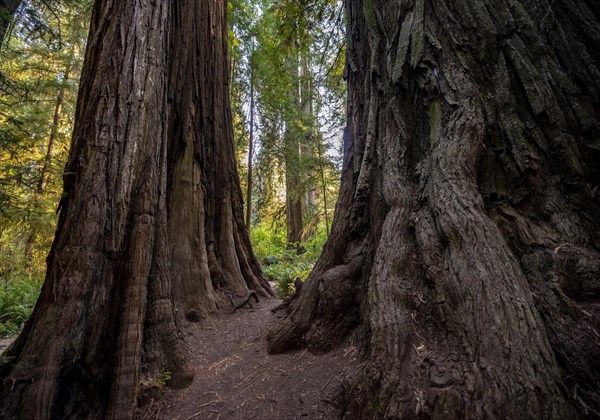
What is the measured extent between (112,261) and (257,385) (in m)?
1.53

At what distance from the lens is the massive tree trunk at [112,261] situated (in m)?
1.95

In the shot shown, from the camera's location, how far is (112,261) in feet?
7.42

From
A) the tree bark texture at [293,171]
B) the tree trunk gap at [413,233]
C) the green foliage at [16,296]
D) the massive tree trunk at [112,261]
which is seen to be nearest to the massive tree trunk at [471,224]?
the tree trunk gap at [413,233]

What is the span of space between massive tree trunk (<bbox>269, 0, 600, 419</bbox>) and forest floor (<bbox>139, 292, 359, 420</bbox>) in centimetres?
19

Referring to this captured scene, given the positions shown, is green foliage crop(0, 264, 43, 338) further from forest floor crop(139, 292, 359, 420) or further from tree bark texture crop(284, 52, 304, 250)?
tree bark texture crop(284, 52, 304, 250)

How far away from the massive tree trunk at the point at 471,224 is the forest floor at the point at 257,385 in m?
0.19

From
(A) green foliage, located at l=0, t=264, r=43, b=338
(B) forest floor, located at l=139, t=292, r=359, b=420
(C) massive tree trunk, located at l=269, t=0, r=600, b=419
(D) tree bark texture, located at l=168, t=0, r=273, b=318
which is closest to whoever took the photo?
(C) massive tree trunk, located at l=269, t=0, r=600, b=419

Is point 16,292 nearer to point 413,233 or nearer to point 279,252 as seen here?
point 279,252

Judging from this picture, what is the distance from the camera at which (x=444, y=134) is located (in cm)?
231

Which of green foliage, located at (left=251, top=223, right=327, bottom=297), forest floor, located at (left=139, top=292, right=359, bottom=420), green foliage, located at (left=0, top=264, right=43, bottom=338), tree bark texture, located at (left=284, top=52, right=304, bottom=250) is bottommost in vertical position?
forest floor, located at (left=139, top=292, right=359, bottom=420)

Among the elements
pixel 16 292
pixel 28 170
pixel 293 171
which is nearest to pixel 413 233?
pixel 28 170

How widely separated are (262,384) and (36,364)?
61.1 inches

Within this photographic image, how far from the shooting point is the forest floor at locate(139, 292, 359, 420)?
2053 millimetres

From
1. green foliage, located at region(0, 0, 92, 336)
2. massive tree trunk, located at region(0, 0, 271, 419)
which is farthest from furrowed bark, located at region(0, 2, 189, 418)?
green foliage, located at region(0, 0, 92, 336)
